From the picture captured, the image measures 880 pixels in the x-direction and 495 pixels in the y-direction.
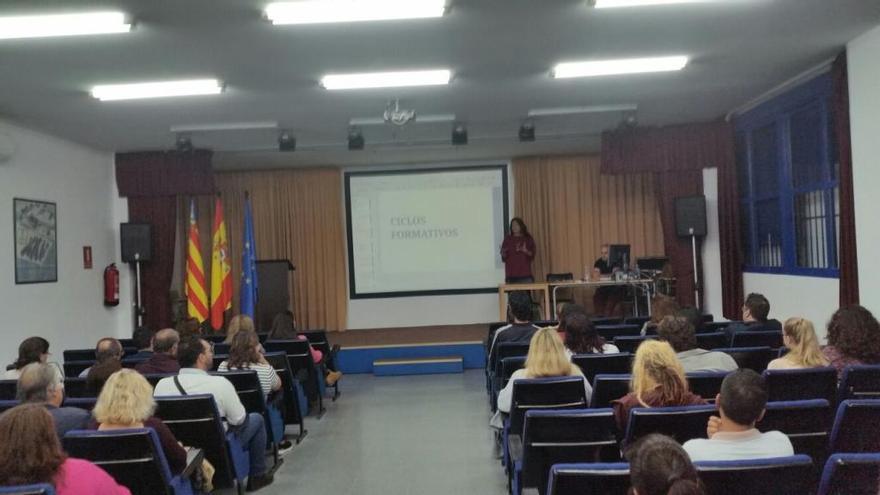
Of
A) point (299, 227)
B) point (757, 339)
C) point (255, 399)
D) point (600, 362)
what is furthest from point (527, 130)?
point (255, 399)

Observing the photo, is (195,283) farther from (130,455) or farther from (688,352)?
(688,352)

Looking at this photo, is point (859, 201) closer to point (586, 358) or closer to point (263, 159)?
point (586, 358)

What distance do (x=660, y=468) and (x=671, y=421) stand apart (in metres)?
1.33

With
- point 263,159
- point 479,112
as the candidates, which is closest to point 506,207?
point 479,112

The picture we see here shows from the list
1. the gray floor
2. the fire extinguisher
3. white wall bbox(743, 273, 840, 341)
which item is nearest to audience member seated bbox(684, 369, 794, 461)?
the gray floor

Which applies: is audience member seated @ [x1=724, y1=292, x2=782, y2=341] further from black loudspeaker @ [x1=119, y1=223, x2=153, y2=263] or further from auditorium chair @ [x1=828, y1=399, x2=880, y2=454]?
black loudspeaker @ [x1=119, y1=223, x2=153, y2=263]

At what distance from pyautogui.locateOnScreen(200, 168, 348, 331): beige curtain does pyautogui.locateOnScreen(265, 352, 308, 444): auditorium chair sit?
5.05 m

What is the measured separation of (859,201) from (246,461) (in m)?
5.46

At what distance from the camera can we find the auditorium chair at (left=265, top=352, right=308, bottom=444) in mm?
5602

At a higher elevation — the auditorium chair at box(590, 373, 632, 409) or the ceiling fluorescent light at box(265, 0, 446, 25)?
the ceiling fluorescent light at box(265, 0, 446, 25)

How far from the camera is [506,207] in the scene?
11000 millimetres

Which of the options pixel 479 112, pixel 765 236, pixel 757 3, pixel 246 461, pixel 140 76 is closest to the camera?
pixel 246 461

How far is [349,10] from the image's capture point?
183 inches

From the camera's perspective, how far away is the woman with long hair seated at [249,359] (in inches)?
197
